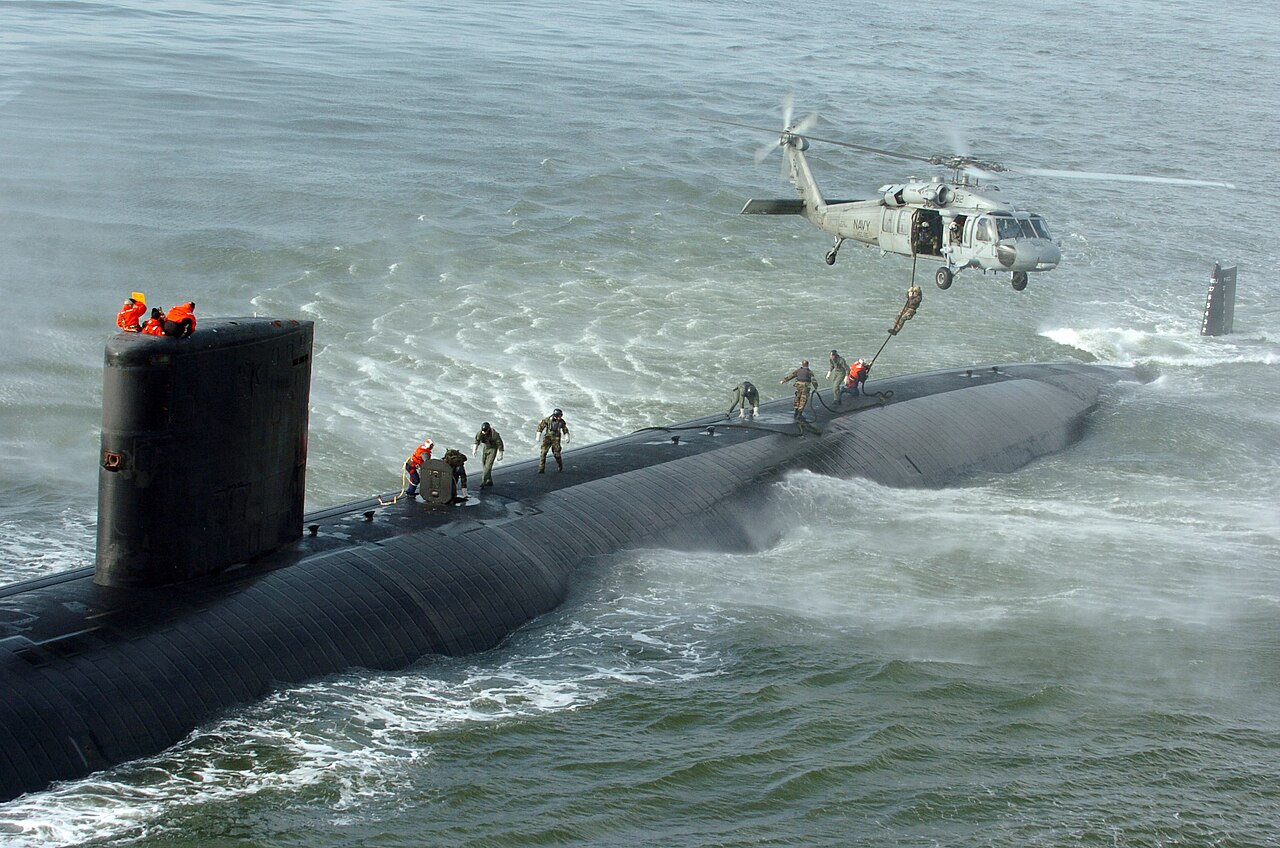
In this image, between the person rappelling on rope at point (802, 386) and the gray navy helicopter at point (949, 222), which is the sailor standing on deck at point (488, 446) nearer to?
the person rappelling on rope at point (802, 386)

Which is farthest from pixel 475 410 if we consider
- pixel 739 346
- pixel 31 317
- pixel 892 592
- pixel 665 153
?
pixel 665 153

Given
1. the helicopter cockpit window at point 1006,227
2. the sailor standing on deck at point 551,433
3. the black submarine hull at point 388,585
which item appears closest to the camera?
the black submarine hull at point 388,585

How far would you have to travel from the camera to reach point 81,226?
1690 inches

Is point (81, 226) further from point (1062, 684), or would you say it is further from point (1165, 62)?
point (1165, 62)

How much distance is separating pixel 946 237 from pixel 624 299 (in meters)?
12.2

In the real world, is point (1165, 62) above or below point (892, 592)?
above

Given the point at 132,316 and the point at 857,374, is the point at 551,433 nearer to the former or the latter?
the point at 132,316

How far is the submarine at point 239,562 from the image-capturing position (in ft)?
43.0

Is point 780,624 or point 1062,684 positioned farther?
point 780,624

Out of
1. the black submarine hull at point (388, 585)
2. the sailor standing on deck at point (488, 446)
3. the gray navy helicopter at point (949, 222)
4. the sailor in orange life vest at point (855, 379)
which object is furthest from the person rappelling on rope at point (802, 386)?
the sailor standing on deck at point (488, 446)

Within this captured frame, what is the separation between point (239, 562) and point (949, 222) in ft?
64.6

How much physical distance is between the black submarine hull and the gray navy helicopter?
16.7 feet

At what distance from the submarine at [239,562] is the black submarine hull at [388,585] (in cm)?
3

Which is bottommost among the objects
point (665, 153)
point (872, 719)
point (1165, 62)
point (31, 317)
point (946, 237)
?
point (872, 719)
